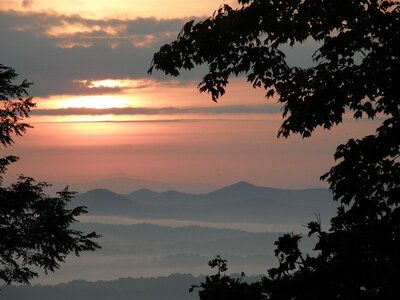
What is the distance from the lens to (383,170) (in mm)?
10492

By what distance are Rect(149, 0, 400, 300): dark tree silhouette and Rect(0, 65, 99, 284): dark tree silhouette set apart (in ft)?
49.7

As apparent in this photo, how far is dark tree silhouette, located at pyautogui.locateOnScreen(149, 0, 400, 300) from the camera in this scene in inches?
384

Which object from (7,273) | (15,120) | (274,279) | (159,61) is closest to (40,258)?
(7,273)

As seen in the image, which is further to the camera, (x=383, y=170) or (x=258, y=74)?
(x=258, y=74)

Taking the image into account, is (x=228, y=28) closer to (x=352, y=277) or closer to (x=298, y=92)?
(x=298, y=92)

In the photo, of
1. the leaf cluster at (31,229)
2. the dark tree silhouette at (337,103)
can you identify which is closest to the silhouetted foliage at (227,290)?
the dark tree silhouette at (337,103)

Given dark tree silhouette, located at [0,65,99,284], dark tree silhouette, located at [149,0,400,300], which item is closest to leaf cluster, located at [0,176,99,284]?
dark tree silhouette, located at [0,65,99,284]

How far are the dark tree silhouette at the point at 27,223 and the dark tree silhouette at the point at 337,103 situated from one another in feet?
49.7

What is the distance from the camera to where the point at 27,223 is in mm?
26531

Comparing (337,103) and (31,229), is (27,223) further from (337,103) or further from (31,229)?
(337,103)

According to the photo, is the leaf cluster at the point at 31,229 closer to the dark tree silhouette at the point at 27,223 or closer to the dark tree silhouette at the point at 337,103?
the dark tree silhouette at the point at 27,223

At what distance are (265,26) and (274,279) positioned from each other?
13.2ft

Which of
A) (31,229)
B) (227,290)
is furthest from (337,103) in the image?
(31,229)

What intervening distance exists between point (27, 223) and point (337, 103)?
1795cm
